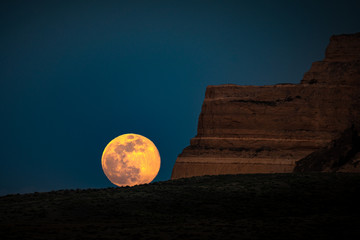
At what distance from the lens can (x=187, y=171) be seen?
82688 mm

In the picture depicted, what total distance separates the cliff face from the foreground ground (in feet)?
111

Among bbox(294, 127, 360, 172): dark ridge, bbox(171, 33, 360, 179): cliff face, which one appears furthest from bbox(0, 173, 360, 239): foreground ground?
bbox(171, 33, 360, 179): cliff face

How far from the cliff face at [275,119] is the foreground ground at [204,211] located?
34.0 m

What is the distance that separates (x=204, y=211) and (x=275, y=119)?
51122 millimetres

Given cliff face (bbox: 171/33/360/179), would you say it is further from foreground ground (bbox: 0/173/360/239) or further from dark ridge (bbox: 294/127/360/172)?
foreground ground (bbox: 0/173/360/239)

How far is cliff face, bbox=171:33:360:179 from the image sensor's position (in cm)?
8006

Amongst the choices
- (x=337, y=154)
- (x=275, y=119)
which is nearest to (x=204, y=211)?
(x=337, y=154)

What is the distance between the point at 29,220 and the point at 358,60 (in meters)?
60.9

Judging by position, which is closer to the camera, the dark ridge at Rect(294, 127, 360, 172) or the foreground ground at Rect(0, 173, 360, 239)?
the foreground ground at Rect(0, 173, 360, 239)

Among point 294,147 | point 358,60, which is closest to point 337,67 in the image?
point 358,60

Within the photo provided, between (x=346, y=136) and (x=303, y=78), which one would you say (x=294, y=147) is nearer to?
(x=303, y=78)

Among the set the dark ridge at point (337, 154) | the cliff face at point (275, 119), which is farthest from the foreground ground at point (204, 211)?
the cliff face at point (275, 119)

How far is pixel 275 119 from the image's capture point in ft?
A: 278

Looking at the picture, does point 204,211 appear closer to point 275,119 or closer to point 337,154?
point 337,154
